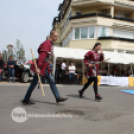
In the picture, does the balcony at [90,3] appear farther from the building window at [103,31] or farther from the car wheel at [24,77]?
the car wheel at [24,77]

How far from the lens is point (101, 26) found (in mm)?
23734

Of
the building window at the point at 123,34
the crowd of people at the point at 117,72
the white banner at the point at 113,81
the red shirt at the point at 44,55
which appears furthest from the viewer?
the building window at the point at 123,34

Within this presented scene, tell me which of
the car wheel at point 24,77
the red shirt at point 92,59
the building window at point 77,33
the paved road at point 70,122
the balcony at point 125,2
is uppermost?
the balcony at point 125,2

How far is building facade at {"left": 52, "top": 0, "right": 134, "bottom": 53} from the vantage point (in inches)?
918

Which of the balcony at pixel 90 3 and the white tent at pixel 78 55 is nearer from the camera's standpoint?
the white tent at pixel 78 55

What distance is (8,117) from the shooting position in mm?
3861

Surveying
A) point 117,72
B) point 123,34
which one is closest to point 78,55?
point 117,72

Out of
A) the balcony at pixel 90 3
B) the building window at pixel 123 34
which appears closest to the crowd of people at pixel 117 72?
the building window at pixel 123 34

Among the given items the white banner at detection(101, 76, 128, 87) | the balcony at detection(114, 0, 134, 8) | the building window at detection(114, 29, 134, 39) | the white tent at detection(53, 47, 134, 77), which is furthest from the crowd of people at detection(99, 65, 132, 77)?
the balcony at detection(114, 0, 134, 8)

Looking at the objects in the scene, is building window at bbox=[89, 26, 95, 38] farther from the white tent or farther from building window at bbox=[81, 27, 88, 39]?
the white tent

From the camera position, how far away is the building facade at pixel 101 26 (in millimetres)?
23312

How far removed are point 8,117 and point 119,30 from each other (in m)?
23.5

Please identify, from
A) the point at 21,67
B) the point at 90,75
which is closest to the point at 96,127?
the point at 90,75

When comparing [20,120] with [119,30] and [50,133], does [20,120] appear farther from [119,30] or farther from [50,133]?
[119,30]
